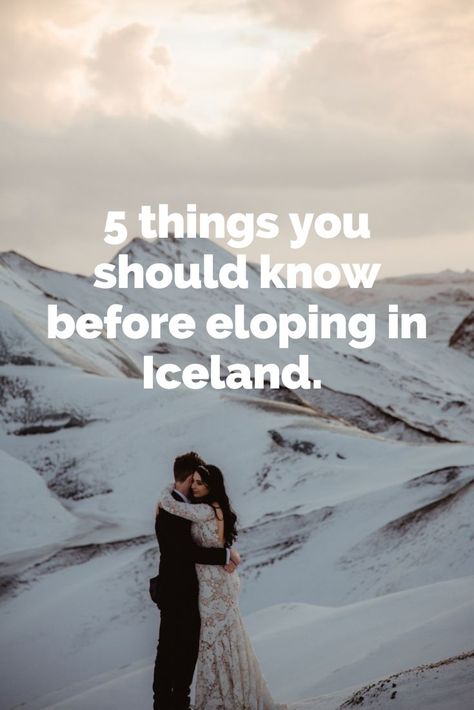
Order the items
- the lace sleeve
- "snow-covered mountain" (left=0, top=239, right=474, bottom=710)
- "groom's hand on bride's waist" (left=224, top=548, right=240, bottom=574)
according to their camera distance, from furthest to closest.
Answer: "snow-covered mountain" (left=0, top=239, right=474, bottom=710) < "groom's hand on bride's waist" (left=224, top=548, right=240, bottom=574) < the lace sleeve

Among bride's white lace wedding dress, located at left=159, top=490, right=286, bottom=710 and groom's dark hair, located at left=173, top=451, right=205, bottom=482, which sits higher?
groom's dark hair, located at left=173, top=451, right=205, bottom=482

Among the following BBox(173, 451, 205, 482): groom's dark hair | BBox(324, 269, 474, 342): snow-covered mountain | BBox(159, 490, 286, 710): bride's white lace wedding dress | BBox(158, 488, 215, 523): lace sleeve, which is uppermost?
BBox(324, 269, 474, 342): snow-covered mountain

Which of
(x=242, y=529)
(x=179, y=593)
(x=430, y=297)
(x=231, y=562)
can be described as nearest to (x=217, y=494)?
(x=231, y=562)

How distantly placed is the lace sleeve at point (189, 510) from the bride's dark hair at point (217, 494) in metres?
0.06

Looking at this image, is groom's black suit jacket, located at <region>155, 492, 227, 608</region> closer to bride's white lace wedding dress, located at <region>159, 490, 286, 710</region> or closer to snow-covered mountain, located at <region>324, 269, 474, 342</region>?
bride's white lace wedding dress, located at <region>159, 490, 286, 710</region>

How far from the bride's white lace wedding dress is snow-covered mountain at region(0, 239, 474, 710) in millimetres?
714

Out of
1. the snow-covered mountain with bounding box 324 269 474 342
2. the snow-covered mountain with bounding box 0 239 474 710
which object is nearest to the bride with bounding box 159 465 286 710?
the snow-covered mountain with bounding box 0 239 474 710

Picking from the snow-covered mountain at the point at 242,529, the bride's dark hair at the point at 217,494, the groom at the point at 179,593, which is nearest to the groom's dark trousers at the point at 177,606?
the groom at the point at 179,593

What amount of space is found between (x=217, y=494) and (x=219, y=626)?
2.90 feet

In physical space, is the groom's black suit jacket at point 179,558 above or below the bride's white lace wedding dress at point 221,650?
above

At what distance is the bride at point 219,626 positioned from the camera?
7.50 metres

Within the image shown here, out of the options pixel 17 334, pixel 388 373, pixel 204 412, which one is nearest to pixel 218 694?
pixel 204 412

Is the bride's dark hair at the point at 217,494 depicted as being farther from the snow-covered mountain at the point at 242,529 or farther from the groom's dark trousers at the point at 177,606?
the snow-covered mountain at the point at 242,529

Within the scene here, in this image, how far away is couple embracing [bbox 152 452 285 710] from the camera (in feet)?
24.6
